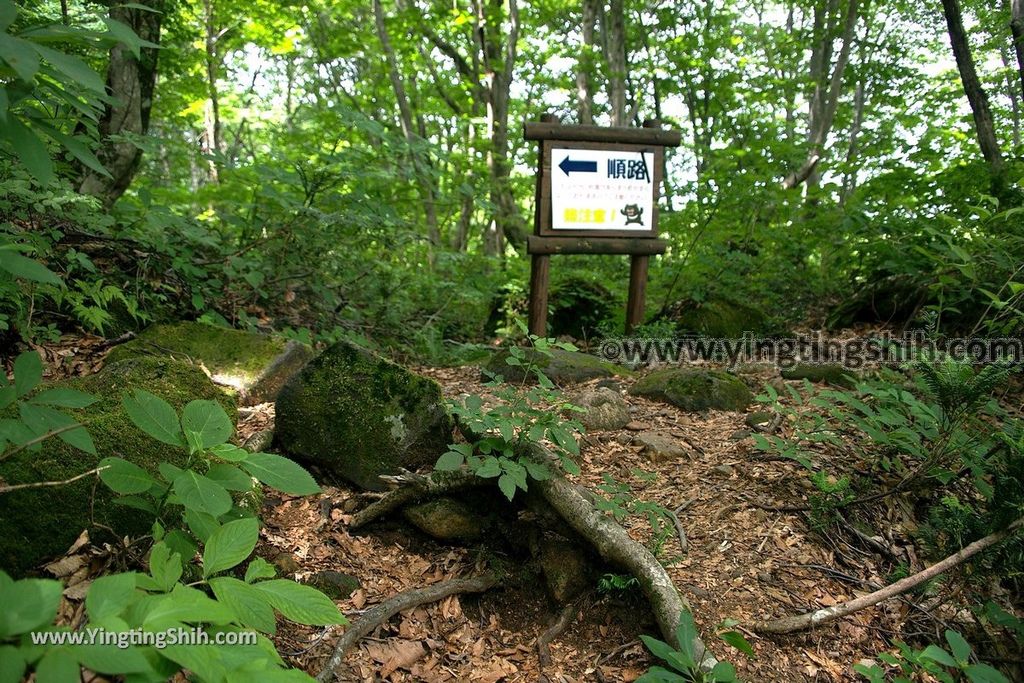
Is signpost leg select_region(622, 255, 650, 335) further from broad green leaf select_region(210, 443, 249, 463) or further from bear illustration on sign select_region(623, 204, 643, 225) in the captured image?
broad green leaf select_region(210, 443, 249, 463)

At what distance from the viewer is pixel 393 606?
2.53 m

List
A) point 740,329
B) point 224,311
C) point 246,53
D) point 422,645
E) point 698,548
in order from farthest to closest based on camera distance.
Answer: point 246,53 < point 740,329 < point 224,311 < point 698,548 < point 422,645

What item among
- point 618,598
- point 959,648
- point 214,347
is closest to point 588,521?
point 618,598

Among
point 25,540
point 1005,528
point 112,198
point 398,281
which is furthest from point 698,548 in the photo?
point 112,198

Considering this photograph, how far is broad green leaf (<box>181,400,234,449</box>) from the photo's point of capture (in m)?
1.57

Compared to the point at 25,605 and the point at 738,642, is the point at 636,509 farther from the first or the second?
the point at 25,605

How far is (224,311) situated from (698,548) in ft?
13.6

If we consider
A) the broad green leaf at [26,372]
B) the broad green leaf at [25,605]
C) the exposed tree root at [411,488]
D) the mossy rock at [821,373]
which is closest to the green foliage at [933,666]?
the exposed tree root at [411,488]

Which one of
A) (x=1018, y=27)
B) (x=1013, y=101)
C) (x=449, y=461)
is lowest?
(x=449, y=461)

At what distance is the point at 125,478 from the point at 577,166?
17.9 ft

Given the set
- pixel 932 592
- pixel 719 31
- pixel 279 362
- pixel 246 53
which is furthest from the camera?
pixel 246 53

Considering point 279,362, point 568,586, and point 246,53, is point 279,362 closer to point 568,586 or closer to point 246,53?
point 568,586

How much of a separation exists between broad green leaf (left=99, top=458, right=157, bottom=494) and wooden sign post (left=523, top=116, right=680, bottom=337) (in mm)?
4963

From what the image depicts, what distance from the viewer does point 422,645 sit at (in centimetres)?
247
